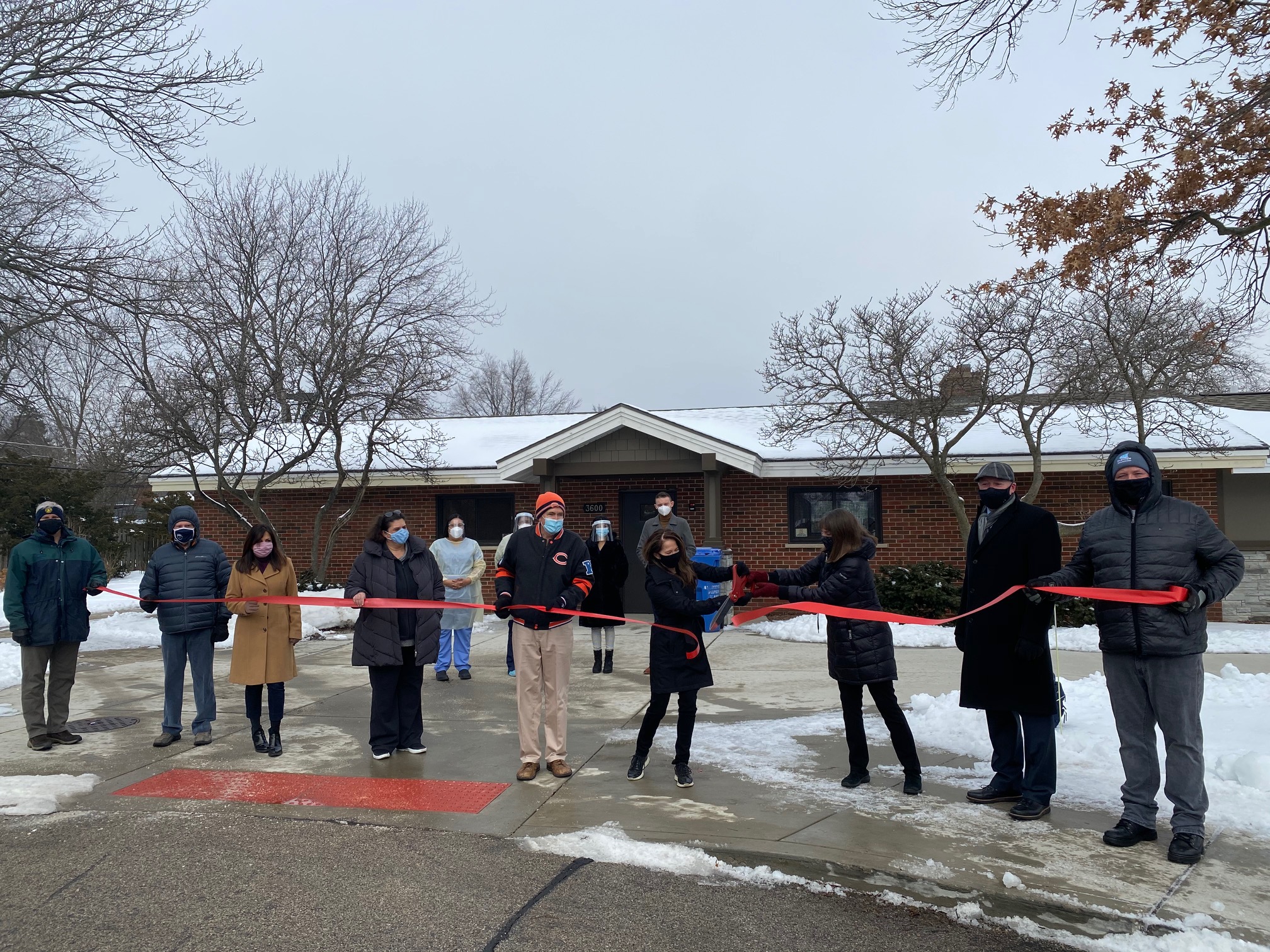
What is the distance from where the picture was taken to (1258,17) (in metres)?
7.25

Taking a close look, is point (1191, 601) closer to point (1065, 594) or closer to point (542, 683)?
point (1065, 594)

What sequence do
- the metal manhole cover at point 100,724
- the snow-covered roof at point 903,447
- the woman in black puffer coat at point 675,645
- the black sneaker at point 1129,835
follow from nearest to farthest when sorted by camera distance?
the black sneaker at point 1129,835, the woman in black puffer coat at point 675,645, the metal manhole cover at point 100,724, the snow-covered roof at point 903,447

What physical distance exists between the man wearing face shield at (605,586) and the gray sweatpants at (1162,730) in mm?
6233

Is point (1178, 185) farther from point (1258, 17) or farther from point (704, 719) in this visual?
point (704, 719)

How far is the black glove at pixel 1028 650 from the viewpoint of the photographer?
521 centimetres

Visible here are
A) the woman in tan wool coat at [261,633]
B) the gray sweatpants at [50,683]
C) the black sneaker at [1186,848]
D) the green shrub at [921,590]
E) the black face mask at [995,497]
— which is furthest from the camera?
the green shrub at [921,590]

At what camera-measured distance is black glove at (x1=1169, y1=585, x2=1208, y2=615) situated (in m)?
4.67

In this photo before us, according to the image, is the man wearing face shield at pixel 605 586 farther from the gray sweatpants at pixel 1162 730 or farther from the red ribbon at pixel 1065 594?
the gray sweatpants at pixel 1162 730

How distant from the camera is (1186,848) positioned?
4.62 meters

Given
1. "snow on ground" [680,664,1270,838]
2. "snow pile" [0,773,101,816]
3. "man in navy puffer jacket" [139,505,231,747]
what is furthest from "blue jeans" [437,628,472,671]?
"snow pile" [0,773,101,816]

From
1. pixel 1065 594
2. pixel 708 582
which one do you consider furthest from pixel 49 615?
pixel 1065 594

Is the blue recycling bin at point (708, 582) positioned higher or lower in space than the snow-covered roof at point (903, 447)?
lower

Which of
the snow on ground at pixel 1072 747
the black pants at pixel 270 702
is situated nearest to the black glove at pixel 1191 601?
the snow on ground at pixel 1072 747

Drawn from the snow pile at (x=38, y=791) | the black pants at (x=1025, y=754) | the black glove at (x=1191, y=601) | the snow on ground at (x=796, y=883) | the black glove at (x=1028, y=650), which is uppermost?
the black glove at (x=1191, y=601)
